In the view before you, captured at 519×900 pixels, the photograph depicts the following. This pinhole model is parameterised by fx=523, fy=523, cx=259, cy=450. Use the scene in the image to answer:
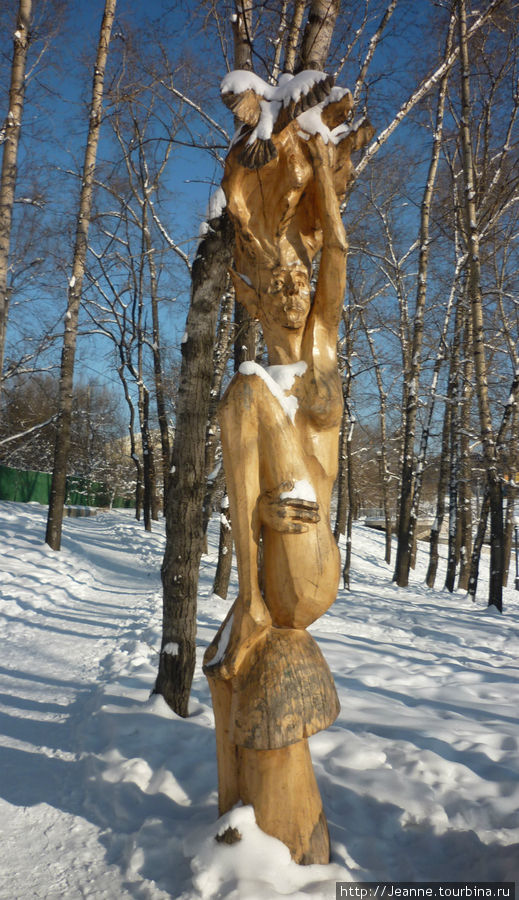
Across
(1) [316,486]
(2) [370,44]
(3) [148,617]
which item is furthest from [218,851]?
(2) [370,44]

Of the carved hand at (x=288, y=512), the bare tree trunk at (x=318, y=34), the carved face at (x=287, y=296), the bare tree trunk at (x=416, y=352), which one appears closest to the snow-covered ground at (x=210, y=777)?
the carved hand at (x=288, y=512)

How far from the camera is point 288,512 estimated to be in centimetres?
198

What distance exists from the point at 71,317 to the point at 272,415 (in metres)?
9.40

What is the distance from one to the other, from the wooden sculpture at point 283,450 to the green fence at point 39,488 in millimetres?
20581

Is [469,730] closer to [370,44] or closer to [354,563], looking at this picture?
[370,44]

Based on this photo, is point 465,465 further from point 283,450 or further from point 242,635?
point 242,635

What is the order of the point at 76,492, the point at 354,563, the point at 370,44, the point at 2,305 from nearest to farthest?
the point at 370,44 < the point at 2,305 < the point at 354,563 < the point at 76,492

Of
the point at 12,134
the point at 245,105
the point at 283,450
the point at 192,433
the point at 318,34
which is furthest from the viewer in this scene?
the point at 12,134

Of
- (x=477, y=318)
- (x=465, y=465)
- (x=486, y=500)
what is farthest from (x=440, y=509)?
(x=477, y=318)

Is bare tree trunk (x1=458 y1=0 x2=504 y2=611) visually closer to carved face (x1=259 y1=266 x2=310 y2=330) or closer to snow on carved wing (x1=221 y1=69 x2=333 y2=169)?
carved face (x1=259 y1=266 x2=310 y2=330)

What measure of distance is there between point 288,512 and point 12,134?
373 inches

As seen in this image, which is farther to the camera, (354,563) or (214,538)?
(354,563)

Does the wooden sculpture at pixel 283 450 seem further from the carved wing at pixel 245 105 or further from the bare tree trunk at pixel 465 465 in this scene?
the bare tree trunk at pixel 465 465

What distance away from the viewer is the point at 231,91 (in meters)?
1.92
